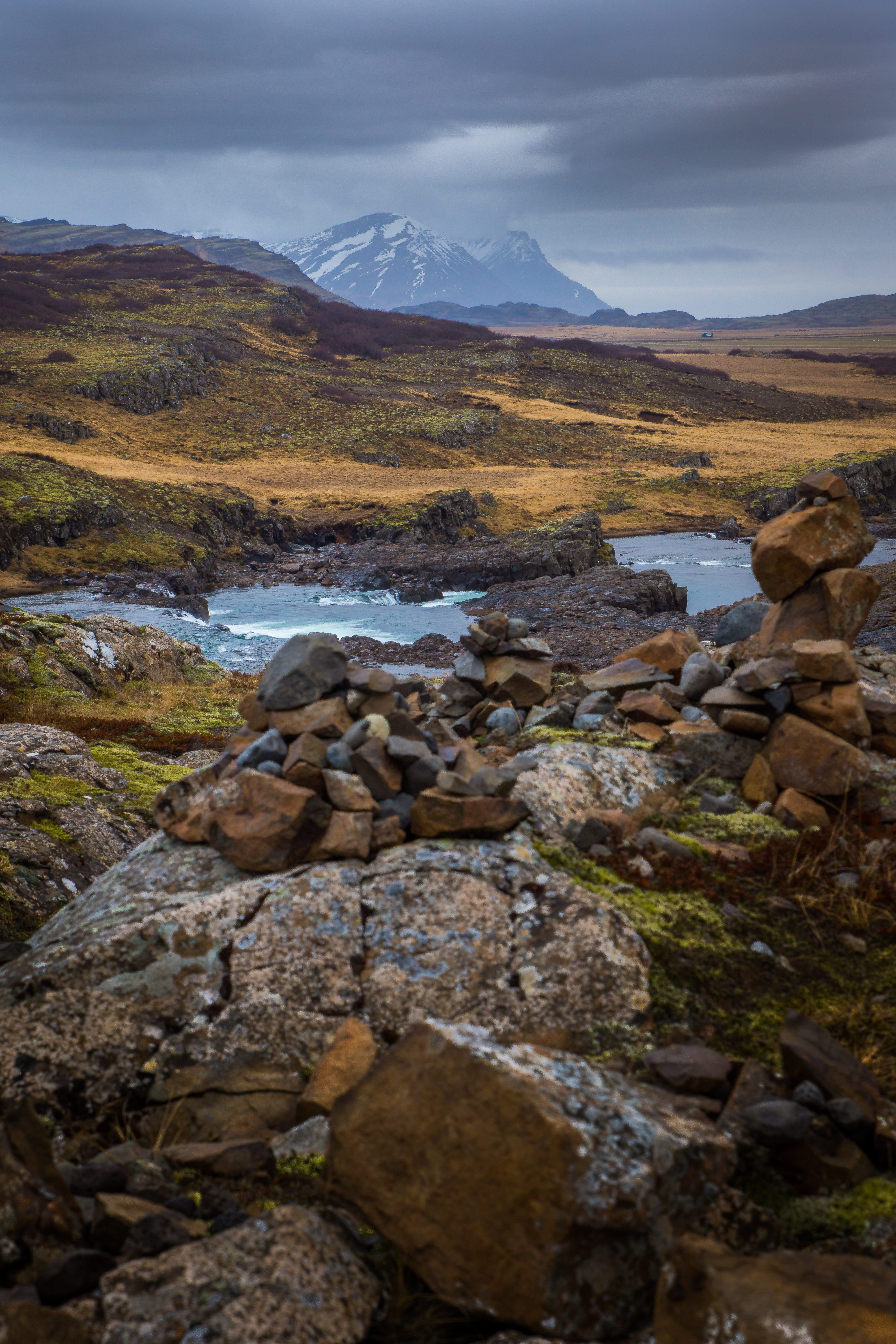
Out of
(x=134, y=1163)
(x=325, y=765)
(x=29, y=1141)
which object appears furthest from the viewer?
(x=325, y=765)

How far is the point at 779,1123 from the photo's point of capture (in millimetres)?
3586

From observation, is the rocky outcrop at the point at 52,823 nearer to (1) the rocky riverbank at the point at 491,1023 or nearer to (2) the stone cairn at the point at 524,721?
(1) the rocky riverbank at the point at 491,1023

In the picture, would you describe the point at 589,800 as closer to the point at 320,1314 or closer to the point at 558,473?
the point at 320,1314

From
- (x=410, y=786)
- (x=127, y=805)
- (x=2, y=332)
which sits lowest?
(x=127, y=805)

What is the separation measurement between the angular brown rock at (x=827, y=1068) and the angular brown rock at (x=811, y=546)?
508cm

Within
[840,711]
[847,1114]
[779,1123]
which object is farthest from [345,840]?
[840,711]

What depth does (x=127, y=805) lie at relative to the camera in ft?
33.3

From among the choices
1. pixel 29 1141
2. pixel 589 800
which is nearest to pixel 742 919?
pixel 589 800

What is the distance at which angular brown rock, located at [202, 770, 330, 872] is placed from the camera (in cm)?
562

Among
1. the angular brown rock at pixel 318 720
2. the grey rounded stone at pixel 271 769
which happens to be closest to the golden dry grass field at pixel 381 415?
the angular brown rock at pixel 318 720

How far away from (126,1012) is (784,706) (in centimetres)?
555

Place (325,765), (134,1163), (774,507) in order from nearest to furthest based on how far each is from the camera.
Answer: (134,1163)
(325,765)
(774,507)

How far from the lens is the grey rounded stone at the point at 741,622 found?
394 inches

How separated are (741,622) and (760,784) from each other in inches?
145
